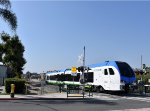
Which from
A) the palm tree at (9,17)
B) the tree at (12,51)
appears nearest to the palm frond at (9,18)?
the palm tree at (9,17)

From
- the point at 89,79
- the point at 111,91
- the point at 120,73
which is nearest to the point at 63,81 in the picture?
the point at 89,79

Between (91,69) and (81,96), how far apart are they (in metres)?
11.9

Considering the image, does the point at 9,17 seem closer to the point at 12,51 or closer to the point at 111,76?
the point at 111,76

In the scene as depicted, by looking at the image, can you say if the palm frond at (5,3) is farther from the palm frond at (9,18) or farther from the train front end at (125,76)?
the train front end at (125,76)

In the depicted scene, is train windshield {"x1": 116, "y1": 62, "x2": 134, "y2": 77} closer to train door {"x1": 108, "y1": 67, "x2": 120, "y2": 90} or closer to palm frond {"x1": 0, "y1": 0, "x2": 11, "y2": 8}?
train door {"x1": 108, "y1": 67, "x2": 120, "y2": 90}

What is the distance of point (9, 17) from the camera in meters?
32.2

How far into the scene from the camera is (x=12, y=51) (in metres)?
65.2

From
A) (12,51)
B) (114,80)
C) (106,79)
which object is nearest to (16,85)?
(106,79)

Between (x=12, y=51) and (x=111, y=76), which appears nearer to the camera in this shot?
(x=111, y=76)

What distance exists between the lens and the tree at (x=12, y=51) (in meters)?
63.3

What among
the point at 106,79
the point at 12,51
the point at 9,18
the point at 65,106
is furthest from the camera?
the point at 12,51

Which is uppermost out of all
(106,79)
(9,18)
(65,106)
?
(9,18)

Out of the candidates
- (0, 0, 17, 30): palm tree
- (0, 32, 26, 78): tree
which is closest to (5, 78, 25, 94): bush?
(0, 0, 17, 30): palm tree

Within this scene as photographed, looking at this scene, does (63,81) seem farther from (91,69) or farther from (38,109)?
(38,109)
